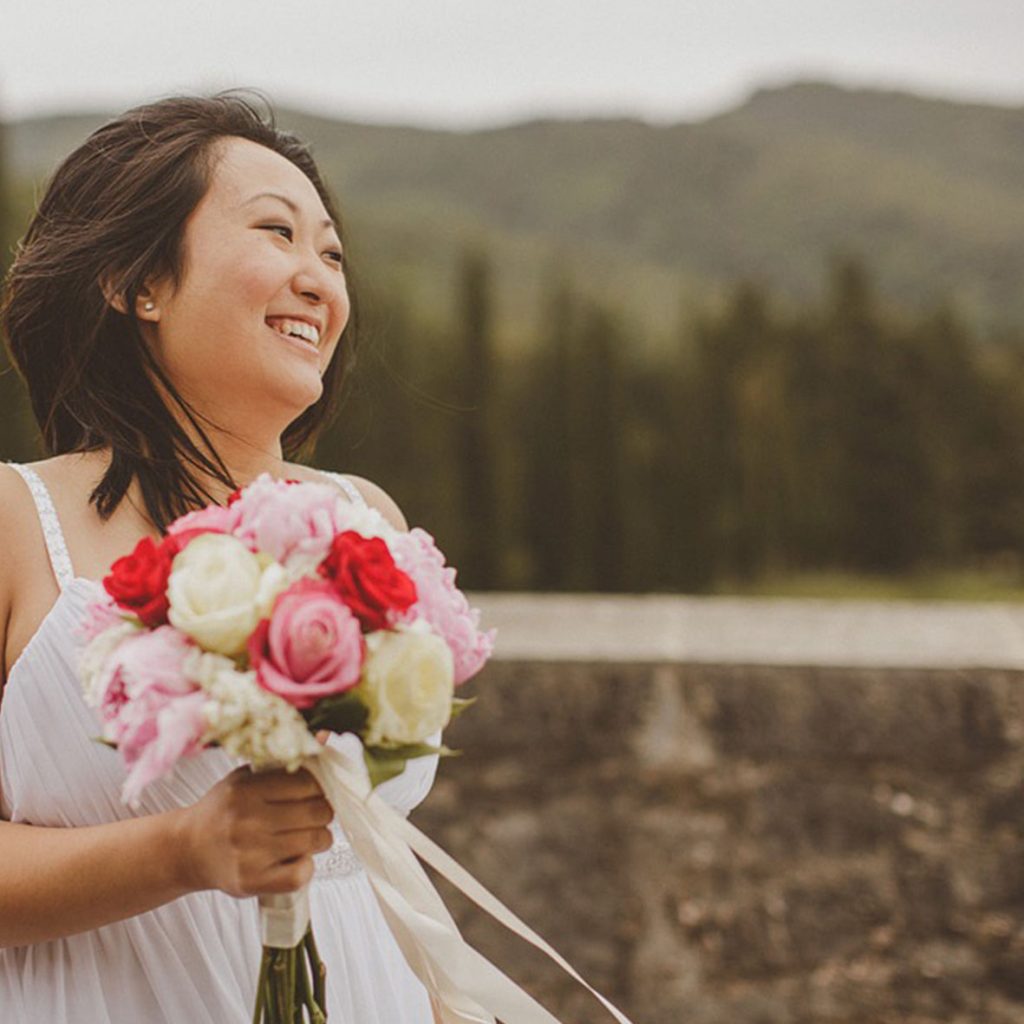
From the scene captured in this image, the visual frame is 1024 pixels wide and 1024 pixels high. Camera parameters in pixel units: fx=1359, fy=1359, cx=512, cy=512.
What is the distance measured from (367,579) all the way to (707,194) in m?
129

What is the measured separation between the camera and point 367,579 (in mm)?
1382

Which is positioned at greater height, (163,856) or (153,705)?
(153,705)

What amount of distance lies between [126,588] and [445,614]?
34 cm

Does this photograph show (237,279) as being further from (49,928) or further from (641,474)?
(641,474)

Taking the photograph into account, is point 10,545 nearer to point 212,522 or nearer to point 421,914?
point 212,522

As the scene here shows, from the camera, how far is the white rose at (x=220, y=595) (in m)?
1.34

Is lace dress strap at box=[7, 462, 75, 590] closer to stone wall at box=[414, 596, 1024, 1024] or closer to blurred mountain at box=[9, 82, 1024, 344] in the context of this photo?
stone wall at box=[414, 596, 1024, 1024]

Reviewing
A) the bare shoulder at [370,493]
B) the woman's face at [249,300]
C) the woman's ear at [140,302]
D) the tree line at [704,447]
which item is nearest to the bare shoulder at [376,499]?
the bare shoulder at [370,493]

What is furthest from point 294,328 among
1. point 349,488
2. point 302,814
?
point 302,814

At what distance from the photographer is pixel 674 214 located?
121938 millimetres

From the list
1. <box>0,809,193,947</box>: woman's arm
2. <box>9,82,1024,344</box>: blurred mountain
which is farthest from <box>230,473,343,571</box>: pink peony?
<box>9,82,1024,344</box>: blurred mountain

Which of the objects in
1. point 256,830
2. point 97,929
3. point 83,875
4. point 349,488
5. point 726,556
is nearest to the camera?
point 256,830

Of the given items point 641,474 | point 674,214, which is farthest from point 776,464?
point 674,214

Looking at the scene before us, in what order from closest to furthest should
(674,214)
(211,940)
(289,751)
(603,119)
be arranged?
1. (289,751)
2. (211,940)
3. (674,214)
4. (603,119)
